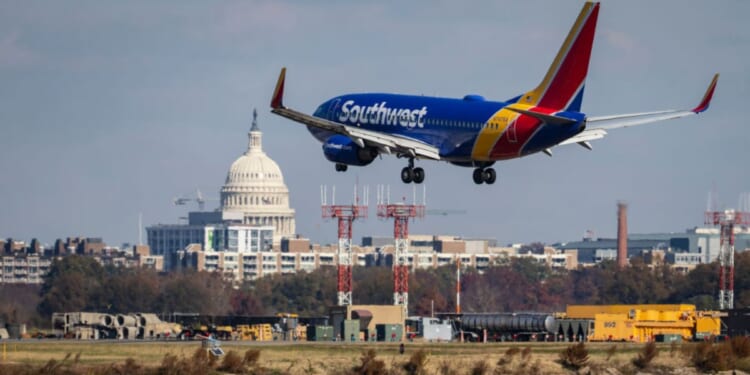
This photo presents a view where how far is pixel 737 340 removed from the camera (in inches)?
4796

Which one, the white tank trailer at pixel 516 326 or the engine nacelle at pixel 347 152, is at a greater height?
the engine nacelle at pixel 347 152

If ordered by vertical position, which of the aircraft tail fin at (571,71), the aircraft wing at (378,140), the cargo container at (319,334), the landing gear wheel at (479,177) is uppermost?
the aircraft tail fin at (571,71)

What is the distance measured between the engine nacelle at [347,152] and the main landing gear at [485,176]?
650cm

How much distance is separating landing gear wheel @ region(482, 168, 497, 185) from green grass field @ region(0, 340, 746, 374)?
10.6 meters

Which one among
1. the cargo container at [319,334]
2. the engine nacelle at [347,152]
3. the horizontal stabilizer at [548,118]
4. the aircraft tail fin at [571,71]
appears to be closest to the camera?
the horizontal stabilizer at [548,118]

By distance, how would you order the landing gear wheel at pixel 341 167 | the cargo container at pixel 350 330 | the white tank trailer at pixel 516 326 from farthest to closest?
the cargo container at pixel 350 330
the white tank trailer at pixel 516 326
the landing gear wheel at pixel 341 167

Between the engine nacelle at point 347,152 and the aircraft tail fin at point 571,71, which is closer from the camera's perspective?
the aircraft tail fin at point 571,71

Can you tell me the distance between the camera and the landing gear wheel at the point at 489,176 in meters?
113

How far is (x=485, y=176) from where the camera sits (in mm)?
112688

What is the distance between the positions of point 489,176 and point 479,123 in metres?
5.65

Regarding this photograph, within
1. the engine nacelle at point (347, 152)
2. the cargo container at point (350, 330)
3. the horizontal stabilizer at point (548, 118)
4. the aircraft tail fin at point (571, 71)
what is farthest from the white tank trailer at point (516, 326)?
the horizontal stabilizer at point (548, 118)

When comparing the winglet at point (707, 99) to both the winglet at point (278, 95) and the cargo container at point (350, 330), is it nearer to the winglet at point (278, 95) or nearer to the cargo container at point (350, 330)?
the winglet at point (278, 95)

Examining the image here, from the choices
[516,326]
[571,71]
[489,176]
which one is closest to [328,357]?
[489,176]

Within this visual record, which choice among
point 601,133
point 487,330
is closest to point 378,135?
point 601,133
